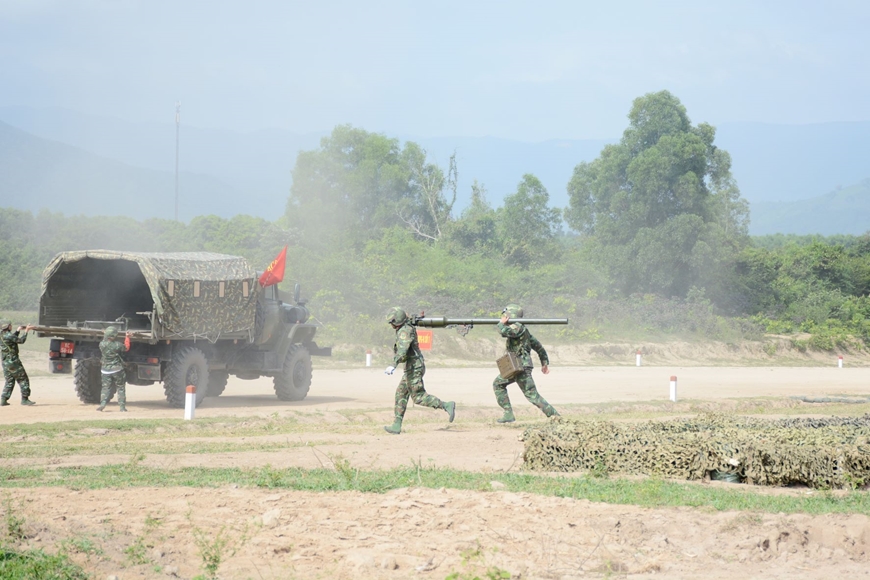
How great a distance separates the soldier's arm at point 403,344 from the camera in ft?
50.0

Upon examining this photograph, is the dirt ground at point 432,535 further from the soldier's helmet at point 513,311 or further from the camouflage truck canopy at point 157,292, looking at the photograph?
the camouflage truck canopy at point 157,292

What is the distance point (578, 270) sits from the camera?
48844 millimetres

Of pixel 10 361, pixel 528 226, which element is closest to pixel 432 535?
pixel 10 361

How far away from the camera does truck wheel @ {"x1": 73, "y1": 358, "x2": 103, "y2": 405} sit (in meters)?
19.6

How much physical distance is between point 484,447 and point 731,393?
1507cm

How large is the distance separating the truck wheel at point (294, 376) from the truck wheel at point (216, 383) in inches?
54.2

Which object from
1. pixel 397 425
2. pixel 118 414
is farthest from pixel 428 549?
pixel 118 414

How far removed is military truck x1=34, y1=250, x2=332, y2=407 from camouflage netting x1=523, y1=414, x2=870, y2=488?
29.9 ft

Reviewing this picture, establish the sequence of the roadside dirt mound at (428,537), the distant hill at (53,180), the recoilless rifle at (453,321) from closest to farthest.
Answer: the roadside dirt mound at (428,537), the recoilless rifle at (453,321), the distant hill at (53,180)

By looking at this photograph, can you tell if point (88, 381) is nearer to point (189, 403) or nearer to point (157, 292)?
point (157, 292)

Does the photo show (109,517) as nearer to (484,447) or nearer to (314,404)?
(484,447)

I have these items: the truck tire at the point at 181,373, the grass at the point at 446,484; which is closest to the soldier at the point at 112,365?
the truck tire at the point at 181,373

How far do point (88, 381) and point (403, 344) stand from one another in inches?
304

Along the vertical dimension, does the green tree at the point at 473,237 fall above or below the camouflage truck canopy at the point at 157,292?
above
